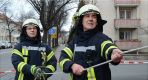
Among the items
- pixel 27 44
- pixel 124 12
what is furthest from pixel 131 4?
pixel 27 44

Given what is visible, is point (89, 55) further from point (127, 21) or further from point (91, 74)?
point (127, 21)

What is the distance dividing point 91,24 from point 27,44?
1.55 metres

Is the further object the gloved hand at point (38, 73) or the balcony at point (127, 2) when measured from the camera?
the balcony at point (127, 2)

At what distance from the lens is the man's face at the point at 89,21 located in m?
4.00

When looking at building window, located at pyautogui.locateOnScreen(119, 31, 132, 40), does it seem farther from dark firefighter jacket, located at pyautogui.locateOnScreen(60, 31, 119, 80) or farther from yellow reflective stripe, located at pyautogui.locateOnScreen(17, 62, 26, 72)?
dark firefighter jacket, located at pyautogui.locateOnScreen(60, 31, 119, 80)

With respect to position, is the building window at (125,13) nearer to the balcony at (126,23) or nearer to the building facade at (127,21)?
the building facade at (127,21)

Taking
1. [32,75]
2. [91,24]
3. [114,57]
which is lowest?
[32,75]

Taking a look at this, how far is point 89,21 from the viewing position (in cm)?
401

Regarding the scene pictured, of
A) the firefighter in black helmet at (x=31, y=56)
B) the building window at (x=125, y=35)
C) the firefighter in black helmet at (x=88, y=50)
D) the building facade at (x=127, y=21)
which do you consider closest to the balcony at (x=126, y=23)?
the building facade at (x=127, y=21)

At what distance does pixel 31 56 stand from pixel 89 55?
4.88ft

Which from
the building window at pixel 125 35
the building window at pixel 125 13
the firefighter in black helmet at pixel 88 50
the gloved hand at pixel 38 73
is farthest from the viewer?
the building window at pixel 125 35

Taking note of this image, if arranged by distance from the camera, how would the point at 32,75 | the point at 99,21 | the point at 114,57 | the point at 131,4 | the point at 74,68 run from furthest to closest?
the point at 131,4
the point at 32,75
the point at 99,21
the point at 74,68
the point at 114,57

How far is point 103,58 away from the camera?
3916 millimetres

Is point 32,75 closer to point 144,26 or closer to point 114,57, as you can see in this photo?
point 114,57
